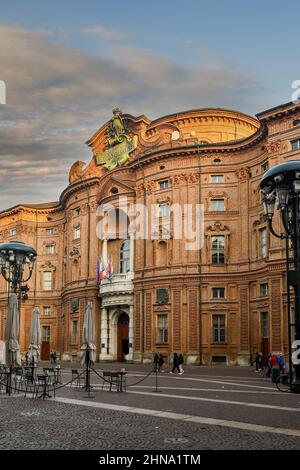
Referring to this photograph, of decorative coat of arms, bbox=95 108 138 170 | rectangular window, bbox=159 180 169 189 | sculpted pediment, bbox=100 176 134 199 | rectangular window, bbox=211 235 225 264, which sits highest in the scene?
decorative coat of arms, bbox=95 108 138 170

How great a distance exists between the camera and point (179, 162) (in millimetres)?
51312

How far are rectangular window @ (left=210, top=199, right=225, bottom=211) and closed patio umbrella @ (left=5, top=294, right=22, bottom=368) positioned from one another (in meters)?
26.4

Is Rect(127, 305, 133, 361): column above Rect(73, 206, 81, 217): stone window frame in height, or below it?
below

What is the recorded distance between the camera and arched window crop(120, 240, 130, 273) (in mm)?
56688

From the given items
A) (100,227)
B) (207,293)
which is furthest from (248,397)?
(100,227)

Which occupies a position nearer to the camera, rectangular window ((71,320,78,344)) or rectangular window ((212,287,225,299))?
rectangular window ((212,287,225,299))

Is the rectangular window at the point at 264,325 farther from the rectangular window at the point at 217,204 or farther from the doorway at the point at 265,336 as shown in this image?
the rectangular window at the point at 217,204

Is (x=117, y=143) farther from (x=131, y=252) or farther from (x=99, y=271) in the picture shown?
(x=99, y=271)

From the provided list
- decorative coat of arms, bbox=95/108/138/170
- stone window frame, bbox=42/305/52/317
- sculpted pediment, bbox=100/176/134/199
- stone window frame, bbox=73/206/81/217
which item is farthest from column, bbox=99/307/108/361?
stone window frame, bbox=42/305/52/317

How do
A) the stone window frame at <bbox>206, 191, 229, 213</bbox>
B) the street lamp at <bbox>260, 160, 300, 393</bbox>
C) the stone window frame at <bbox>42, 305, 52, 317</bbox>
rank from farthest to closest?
the stone window frame at <bbox>42, 305, 52, 317</bbox> → the stone window frame at <bbox>206, 191, 229, 213</bbox> → the street lamp at <bbox>260, 160, 300, 393</bbox>

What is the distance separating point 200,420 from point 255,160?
115 ft

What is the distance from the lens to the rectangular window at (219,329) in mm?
47938

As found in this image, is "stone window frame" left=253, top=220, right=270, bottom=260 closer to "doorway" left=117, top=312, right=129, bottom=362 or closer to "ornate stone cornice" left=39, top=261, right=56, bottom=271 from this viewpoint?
"doorway" left=117, top=312, right=129, bottom=362

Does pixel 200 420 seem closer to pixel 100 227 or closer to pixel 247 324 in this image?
pixel 247 324
